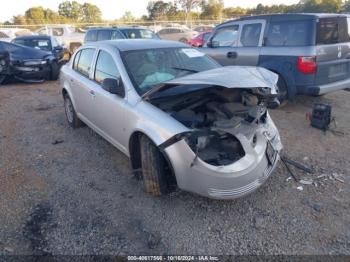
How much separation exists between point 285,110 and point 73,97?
168 inches

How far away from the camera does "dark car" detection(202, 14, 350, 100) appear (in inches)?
213

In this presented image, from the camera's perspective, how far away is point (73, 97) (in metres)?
4.91

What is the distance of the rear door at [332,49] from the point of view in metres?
5.41

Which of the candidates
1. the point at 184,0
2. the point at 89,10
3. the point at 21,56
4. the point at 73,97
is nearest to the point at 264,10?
the point at 184,0

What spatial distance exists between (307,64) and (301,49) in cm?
32

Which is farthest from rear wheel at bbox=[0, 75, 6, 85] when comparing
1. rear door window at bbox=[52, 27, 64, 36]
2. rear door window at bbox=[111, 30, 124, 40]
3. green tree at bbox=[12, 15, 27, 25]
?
green tree at bbox=[12, 15, 27, 25]

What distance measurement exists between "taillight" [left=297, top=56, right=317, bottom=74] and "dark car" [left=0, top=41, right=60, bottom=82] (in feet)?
26.8

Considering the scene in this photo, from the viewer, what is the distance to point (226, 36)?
→ 7.21m

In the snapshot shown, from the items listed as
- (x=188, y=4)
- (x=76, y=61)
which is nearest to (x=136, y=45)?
(x=76, y=61)

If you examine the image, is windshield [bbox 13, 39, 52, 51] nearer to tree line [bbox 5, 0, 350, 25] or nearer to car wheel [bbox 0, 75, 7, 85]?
car wheel [bbox 0, 75, 7, 85]

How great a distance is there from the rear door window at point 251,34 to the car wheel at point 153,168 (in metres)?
4.46

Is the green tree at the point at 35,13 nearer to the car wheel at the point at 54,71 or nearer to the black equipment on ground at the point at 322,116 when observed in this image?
the car wheel at the point at 54,71

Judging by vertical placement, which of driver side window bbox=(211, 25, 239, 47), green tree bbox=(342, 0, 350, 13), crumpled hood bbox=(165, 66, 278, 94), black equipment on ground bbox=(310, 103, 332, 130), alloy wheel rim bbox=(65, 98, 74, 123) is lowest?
black equipment on ground bbox=(310, 103, 332, 130)

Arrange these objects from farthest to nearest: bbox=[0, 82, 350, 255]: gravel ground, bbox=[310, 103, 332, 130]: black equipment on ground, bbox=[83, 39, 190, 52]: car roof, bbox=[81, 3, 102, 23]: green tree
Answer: bbox=[81, 3, 102, 23]: green tree, bbox=[310, 103, 332, 130]: black equipment on ground, bbox=[83, 39, 190, 52]: car roof, bbox=[0, 82, 350, 255]: gravel ground
